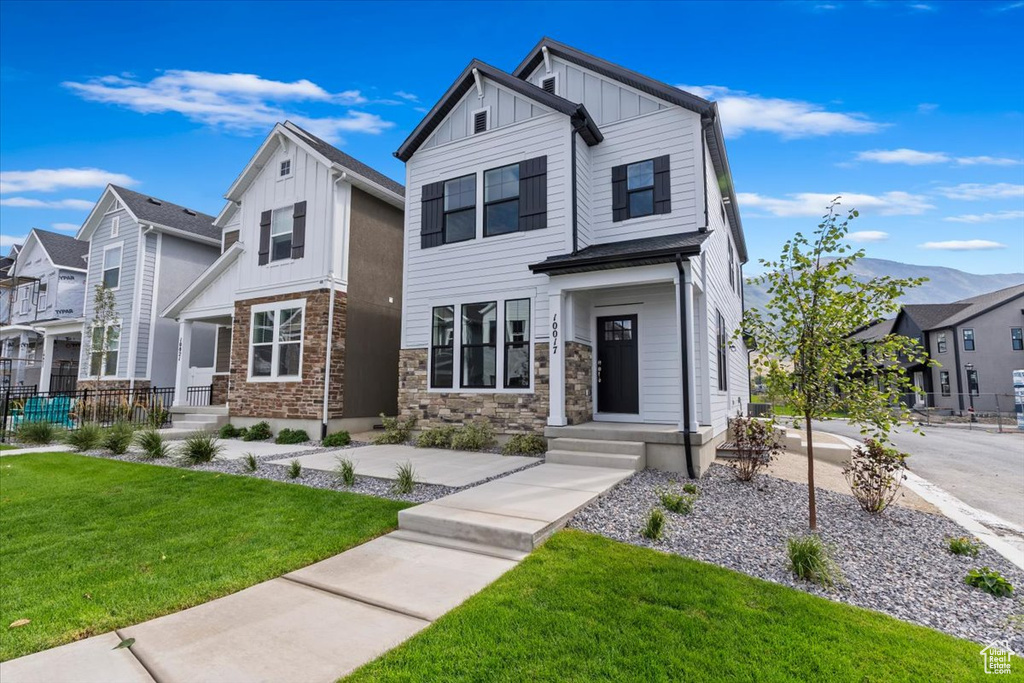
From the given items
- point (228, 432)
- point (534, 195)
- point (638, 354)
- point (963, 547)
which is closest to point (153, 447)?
point (228, 432)

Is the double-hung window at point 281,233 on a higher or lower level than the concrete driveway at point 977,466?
higher

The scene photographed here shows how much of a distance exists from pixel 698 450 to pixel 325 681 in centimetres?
653

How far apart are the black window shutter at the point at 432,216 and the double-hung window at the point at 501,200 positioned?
122cm

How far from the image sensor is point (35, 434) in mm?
11414

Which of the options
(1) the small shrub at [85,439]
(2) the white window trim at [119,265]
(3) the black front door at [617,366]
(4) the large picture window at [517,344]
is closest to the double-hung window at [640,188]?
(3) the black front door at [617,366]

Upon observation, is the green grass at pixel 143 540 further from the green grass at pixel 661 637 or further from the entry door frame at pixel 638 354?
the entry door frame at pixel 638 354

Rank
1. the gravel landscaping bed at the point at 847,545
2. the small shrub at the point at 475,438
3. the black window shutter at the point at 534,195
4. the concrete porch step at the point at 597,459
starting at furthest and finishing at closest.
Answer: the black window shutter at the point at 534,195 → the small shrub at the point at 475,438 → the concrete porch step at the point at 597,459 → the gravel landscaping bed at the point at 847,545

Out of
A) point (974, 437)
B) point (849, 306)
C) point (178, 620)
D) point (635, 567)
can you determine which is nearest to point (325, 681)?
point (178, 620)

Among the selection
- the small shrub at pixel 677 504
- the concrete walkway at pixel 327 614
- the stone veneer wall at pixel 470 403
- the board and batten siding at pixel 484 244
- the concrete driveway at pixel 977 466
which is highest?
the board and batten siding at pixel 484 244

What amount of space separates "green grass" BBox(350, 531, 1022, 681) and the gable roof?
86.3 ft

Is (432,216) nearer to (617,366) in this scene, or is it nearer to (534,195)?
(534,195)

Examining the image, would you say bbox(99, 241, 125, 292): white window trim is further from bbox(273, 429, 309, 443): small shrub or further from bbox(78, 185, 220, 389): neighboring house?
bbox(273, 429, 309, 443): small shrub

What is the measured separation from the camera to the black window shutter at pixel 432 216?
1134 cm

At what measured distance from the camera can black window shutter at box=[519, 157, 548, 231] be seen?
10047 mm
